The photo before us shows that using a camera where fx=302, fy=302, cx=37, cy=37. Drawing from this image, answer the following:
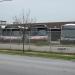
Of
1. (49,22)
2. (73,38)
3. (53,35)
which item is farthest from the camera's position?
(49,22)

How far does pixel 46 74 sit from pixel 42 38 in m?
29.2

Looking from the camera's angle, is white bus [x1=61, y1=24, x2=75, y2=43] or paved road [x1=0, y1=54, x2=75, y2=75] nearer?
paved road [x1=0, y1=54, x2=75, y2=75]

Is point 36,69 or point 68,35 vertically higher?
point 68,35

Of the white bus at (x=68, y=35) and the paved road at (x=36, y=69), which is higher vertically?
the white bus at (x=68, y=35)

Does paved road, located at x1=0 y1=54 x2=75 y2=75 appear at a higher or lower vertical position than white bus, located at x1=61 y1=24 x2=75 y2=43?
lower

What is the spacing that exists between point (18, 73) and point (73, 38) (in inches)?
1014

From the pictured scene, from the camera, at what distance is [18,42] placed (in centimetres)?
3956

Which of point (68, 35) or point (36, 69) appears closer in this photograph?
point (36, 69)

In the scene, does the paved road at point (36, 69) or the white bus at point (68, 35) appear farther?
the white bus at point (68, 35)

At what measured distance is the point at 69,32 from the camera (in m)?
39.6

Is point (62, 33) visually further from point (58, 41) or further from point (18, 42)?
point (18, 42)

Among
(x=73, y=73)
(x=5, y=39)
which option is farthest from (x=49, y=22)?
(x=73, y=73)

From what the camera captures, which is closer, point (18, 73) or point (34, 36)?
point (18, 73)

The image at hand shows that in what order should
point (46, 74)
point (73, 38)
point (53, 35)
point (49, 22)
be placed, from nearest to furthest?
point (46, 74) < point (73, 38) < point (53, 35) < point (49, 22)
